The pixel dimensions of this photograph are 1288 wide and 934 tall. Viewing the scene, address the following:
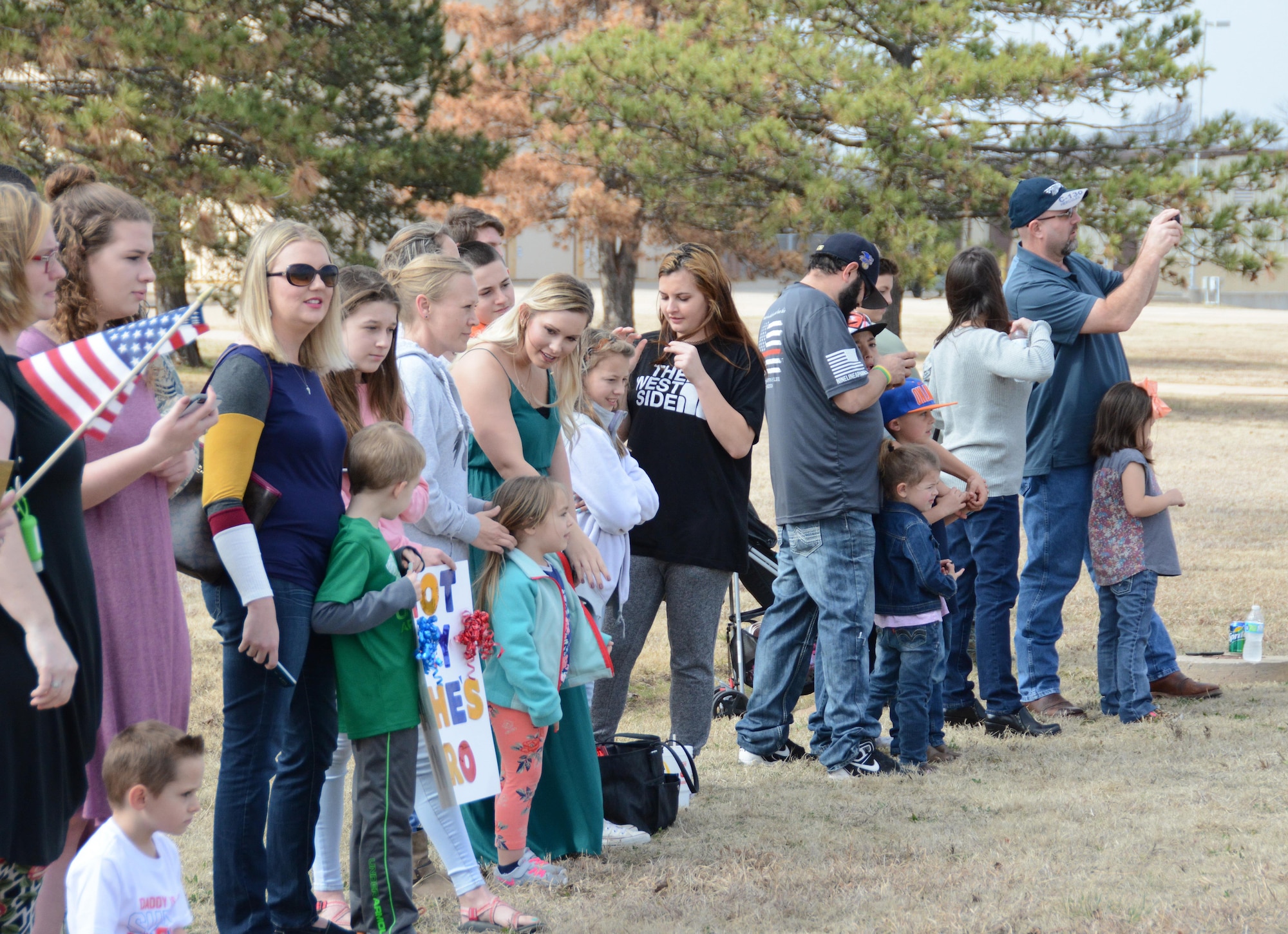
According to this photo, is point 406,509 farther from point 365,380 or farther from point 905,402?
point 905,402

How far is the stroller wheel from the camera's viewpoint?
6.03 m

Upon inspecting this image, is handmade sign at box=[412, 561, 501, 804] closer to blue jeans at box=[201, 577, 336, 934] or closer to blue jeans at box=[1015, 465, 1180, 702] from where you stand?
blue jeans at box=[201, 577, 336, 934]

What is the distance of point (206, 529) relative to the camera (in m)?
2.91

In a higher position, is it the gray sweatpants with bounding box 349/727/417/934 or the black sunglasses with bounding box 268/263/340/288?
the black sunglasses with bounding box 268/263/340/288

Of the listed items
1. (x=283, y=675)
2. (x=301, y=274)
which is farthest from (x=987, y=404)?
(x=283, y=675)

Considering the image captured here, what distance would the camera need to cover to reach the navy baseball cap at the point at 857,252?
478cm

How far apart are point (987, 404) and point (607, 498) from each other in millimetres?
2002

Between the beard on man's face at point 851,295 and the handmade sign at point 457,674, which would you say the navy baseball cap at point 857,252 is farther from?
the handmade sign at point 457,674

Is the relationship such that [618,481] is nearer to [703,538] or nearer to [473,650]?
[703,538]

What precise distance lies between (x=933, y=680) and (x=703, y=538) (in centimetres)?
116

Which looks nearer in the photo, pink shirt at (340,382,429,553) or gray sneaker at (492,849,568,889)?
pink shirt at (340,382,429,553)

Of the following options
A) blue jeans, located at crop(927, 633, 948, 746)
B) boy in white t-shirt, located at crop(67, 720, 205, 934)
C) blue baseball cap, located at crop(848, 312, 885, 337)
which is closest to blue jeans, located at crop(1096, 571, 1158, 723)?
blue jeans, located at crop(927, 633, 948, 746)

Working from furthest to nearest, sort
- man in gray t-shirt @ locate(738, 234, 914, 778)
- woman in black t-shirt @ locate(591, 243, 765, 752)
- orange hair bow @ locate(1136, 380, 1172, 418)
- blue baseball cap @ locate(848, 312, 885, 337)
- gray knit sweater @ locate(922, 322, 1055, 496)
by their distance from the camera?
orange hair bow @ locate(1136, 380, 1172, 418), gray knit sweater @ locate(922, 322, 1055, 496), blue baseball cap @ locate(848, 312, 885, 337), man in gray t-shirt @ locate(738, 234, 914, 778), woman in black t-shirt @ locate(591, 243, 765, 752)

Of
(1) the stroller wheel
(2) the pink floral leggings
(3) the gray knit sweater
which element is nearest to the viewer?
(2) the pink floral leggings
